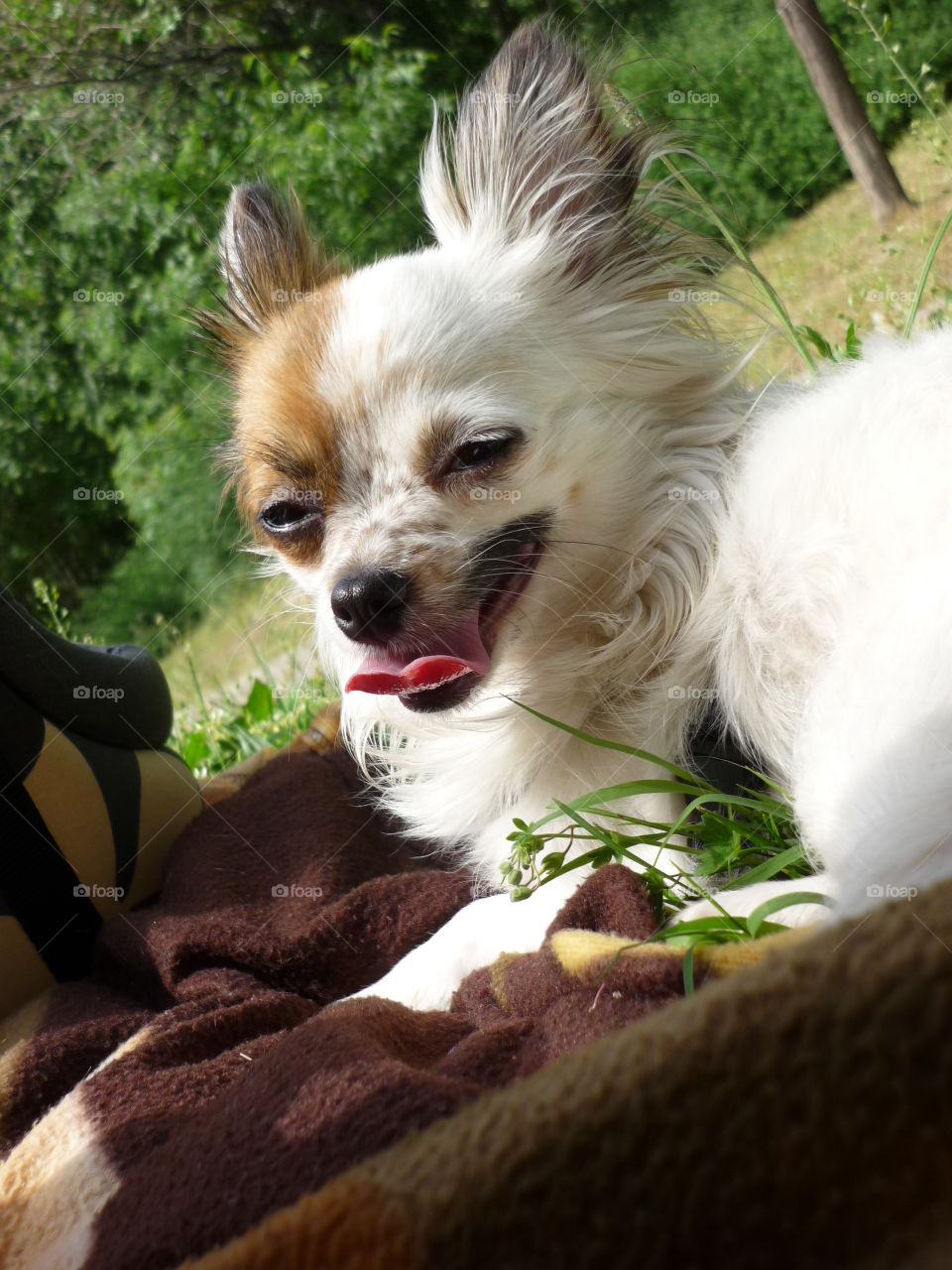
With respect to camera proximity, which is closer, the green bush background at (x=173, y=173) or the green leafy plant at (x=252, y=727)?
the green leafy plant at (x=252, y=727)

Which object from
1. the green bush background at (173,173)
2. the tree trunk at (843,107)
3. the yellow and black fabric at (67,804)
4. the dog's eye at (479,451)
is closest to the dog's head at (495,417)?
the dog's eye at (479,451)

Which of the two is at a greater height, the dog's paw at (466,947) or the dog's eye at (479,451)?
the dog's eye at (479,451)

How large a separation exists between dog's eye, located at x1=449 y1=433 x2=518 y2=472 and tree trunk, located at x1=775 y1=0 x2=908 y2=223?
313 centimetres

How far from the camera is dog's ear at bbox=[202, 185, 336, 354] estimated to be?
246 cm

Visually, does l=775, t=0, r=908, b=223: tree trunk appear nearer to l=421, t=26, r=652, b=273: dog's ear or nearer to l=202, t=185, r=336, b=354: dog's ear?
l=421, t=26, r=652, b=273: dog's ear

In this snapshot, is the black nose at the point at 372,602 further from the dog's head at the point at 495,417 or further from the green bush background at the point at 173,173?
the green bush background at the point at 173,173

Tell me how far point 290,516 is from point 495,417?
18.7 inches

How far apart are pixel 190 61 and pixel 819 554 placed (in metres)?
9.29

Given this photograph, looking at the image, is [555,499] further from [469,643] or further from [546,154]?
[546,154]

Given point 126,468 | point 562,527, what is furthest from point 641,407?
point 126,468

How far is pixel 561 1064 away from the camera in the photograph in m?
0.86

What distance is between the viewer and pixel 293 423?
2.01 metres

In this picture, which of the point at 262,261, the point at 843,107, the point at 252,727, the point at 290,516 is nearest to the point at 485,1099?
the point at 290,516

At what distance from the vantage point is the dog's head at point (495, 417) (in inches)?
74.6
